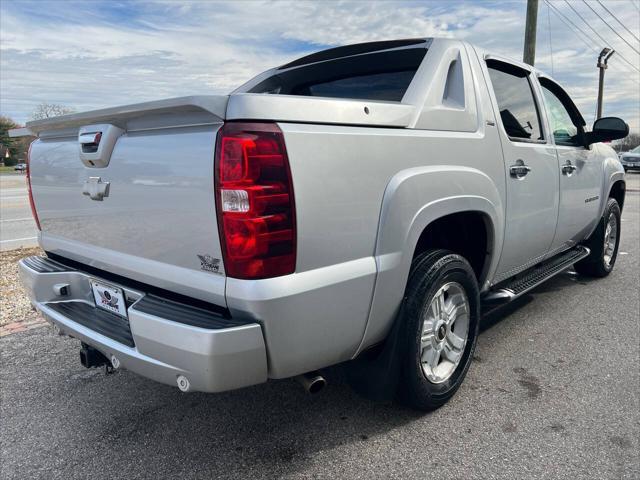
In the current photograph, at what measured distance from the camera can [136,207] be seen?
2275 millimetres

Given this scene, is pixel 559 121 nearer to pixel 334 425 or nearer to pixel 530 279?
pixel 530 279

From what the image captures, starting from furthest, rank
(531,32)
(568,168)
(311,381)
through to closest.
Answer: (531,32), (568,168), (311,381)

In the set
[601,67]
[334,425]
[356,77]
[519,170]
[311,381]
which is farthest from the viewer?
[601,67]

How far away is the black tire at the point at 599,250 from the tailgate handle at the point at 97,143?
4.77 metres

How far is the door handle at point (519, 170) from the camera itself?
3.25m

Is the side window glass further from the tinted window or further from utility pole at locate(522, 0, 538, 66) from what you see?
utility pole at locate(522, 0, 538, 66)

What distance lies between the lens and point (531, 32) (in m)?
13.9

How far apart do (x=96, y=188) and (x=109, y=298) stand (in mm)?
538

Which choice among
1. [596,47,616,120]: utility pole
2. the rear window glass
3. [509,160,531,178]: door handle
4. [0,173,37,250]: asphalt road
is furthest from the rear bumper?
[596,47,616,120]: utility pole

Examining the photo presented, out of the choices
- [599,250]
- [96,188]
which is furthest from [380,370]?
[599,250]

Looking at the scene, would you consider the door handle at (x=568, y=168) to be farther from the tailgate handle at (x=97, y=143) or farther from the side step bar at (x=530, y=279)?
the tailgate handle at (x=97, y=143)

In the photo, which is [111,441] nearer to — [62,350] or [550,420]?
[62,350]

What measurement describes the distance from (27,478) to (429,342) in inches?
80.8

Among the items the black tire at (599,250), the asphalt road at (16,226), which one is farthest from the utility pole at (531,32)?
the asphalt road at (16,226)
